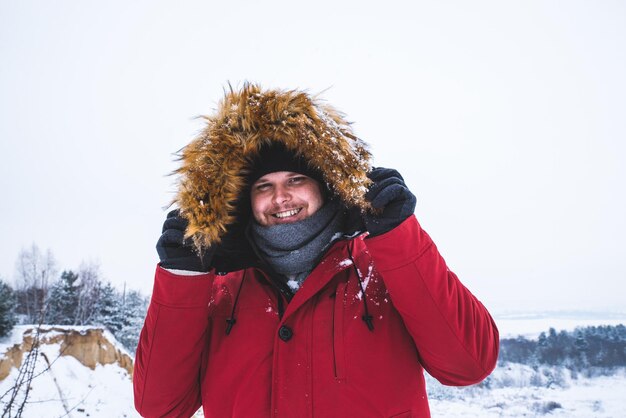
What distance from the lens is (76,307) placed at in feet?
91.3

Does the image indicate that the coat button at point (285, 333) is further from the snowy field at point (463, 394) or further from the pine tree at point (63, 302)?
the pine tree at point (63, 302)

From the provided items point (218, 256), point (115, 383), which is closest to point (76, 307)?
point (115, 383)

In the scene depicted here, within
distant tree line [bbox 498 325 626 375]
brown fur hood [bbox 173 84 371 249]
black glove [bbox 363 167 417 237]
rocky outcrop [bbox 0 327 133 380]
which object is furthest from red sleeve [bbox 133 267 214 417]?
distant tree line [bbox 498 325 626 375]

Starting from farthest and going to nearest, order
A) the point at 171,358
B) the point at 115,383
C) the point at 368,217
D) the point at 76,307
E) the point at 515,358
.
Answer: the point at 515,358, the point at 76,307, the point at 115,383, the point at 171,358, the point at 368,217

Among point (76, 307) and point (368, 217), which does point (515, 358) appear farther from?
point (368, 217)

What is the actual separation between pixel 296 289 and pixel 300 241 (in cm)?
22

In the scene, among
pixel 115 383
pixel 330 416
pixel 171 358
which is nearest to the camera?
pixel 330 416

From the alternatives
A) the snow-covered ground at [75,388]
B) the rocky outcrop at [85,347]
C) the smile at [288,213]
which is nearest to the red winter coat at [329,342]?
the smile at [288,213]

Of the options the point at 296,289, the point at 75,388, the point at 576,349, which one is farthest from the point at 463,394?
the point at 296,289

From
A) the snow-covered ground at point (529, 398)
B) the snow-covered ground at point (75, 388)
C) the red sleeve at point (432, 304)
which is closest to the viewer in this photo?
the red sleeve at point (432, 304)

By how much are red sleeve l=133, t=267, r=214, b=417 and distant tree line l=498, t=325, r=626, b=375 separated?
108ft

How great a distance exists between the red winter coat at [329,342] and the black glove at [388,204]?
37mm

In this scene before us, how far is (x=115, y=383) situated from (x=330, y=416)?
19817 millimetres

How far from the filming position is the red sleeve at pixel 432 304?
4.82ft
